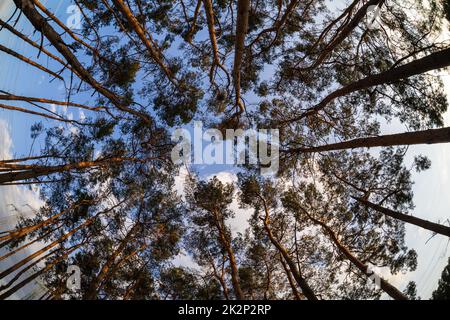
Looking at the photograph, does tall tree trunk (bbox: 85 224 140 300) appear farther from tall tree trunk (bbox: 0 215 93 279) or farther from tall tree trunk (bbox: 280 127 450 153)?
tall tree trunk (bbox: 280 127 450 153)

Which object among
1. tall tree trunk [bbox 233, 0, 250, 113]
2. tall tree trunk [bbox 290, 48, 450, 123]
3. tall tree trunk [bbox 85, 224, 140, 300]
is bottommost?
tall tree trunk [bbox 85, 224, 140, 300]

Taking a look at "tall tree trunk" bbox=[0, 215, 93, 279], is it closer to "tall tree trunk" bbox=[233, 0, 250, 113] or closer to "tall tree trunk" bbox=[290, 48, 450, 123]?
"tall tree trunk" bbox=[233, 0, 250, 113]

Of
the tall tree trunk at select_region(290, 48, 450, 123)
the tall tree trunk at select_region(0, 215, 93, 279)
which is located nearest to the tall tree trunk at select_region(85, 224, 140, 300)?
the tall tree trunk at select_region(0, 215, 93, 279)

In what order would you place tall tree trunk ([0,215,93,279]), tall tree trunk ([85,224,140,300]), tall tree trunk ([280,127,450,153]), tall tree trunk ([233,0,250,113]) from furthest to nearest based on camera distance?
tall tree trunk ([85,224,140,300])
tall tree trunk ([0,215,93,279])
tall tree trunk ([233,0,250,113])
tall tree trunk ([280,127,450,153])

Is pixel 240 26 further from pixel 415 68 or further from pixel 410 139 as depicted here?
pixel 410 139

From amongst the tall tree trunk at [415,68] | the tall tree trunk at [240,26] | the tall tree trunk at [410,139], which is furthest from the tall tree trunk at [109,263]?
the tall tree trunk at [415,68]

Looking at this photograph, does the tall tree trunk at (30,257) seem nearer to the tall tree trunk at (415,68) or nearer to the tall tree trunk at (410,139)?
the tall tree trunk at (410,139)

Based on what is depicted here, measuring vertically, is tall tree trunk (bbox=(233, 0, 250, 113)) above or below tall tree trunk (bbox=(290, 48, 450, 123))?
above

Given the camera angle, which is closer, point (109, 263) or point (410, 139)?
point (410, 139)

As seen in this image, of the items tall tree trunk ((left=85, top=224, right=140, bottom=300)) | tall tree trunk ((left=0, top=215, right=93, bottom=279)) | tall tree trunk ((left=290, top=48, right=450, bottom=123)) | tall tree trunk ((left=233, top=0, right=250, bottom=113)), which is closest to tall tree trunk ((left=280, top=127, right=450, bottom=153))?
tall tree trunk ((left=290, top=48, right=450, bottom=123))

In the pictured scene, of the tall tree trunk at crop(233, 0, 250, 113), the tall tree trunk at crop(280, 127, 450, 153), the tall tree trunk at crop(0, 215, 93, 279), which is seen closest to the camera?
the tall tree trunk at crop(280, 127, 450, 153)

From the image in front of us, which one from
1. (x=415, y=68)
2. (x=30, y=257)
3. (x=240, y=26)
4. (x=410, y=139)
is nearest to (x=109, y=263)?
(x=30, y=257)

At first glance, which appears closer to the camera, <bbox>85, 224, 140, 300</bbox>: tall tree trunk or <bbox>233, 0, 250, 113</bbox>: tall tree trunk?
<bbox>233, 0, 250, 113</bbox>: tall tree trunk
